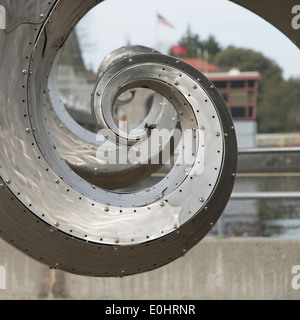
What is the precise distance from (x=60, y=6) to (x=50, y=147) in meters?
0.63

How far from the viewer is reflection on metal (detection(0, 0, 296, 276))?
2.83 metres

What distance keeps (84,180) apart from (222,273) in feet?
10.9

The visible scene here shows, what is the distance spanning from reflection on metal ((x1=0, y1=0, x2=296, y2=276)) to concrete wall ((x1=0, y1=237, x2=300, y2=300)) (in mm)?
2932

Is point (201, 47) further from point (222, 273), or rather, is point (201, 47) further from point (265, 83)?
point (222, 273)

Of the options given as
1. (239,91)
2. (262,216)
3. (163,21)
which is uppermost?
(163,21)

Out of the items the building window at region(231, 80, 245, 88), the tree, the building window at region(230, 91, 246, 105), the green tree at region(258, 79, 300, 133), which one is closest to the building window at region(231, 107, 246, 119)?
the building window at region(230, 91, 246, 105)

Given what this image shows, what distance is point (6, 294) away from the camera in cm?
621

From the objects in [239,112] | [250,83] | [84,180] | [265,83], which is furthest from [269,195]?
[265,83]

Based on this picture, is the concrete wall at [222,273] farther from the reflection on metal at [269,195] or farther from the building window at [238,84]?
the building window at [238,84]

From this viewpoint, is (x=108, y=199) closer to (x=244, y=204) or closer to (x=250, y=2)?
(x=250, y=2)

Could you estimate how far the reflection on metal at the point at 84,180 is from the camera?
2.83 meters

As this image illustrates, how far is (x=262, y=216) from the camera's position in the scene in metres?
15.2

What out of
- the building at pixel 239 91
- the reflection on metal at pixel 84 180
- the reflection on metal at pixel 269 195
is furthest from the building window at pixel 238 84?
the reflection on metal at pixel 84 180
